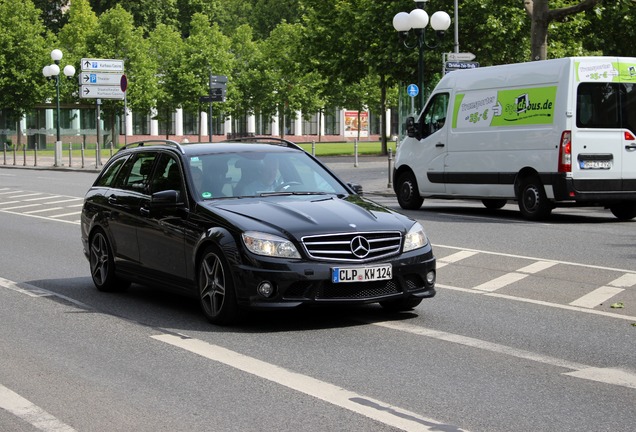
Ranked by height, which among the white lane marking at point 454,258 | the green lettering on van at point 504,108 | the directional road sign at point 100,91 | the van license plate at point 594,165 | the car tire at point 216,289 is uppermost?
the directional road sign at point 100,91

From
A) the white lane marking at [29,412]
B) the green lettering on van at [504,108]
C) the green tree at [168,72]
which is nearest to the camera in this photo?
the white lane marking at [29,412]

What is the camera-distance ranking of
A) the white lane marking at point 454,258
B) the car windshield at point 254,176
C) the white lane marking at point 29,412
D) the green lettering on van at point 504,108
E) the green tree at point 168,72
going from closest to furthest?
1. the white lane marking at point 29,412
2. the car windshield at point 254,176
3. the white lane marking at point 454,258
4. the green lettering on van at point 504,108
5. the green tree at point 168,72

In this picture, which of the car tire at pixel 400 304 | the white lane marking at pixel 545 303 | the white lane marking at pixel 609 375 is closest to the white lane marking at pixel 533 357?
the white lane marking at pixel 609 375

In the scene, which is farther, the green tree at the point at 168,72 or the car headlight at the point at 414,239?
the green tree at the point at 168,72

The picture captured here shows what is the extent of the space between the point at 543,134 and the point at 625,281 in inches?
304

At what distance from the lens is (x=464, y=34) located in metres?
48.6

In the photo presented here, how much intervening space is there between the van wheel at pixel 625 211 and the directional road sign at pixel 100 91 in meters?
40.2

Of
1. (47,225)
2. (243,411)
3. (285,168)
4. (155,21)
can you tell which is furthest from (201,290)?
(155,21)

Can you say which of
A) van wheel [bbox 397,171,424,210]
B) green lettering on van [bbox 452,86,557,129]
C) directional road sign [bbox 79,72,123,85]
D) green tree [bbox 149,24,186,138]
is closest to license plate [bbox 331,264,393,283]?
green lettering on van [bbox 452,86,557,129]

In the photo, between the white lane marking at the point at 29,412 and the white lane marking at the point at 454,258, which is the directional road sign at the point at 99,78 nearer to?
the white lane marking at the point at 454,258

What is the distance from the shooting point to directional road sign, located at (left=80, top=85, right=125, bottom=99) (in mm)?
57594

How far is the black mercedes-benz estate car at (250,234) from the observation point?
8547mm

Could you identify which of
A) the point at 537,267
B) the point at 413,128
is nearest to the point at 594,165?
the point at 413,128

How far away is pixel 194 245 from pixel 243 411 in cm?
332
